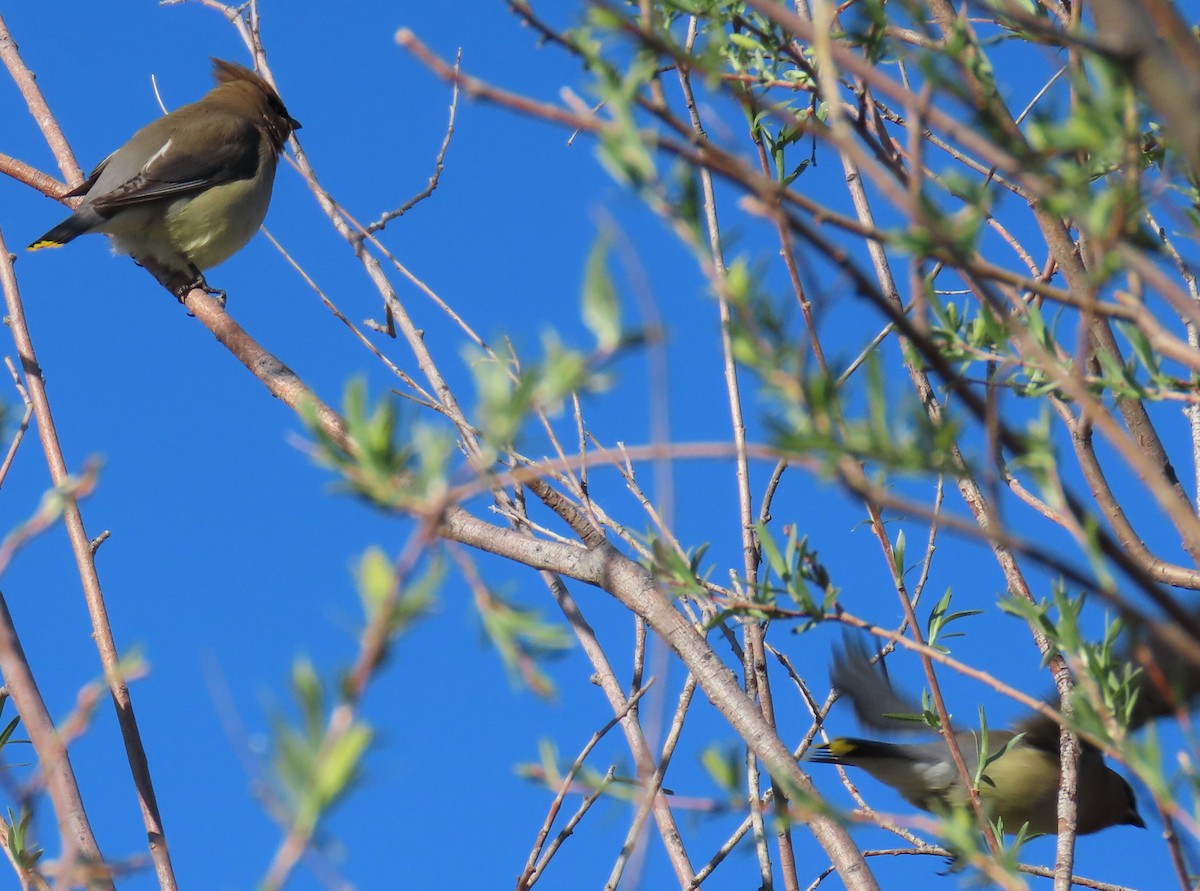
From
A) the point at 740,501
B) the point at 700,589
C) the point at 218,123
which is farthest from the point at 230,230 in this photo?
the point at 700,589

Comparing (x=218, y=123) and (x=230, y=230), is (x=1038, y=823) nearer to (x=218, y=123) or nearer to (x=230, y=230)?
(x=230, y=230)

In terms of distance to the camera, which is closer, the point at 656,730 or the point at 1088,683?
the point at 1088,683

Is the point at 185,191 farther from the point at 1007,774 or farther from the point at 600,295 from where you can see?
the point at 600,295

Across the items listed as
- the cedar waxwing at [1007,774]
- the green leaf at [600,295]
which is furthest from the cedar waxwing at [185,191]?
the green leaf at [600,295]

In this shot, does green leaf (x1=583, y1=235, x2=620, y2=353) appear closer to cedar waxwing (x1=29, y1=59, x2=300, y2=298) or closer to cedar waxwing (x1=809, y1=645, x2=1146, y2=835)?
cedar waxwing (x1=809, y1=645, x2=1146, y2=835)

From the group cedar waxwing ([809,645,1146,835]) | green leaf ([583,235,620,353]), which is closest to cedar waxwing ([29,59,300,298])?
cedar waxwing ([809,645,1146,835])

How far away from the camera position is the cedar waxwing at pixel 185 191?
20.3ft

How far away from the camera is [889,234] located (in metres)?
1.18

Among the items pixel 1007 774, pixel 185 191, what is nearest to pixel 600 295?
pixel 1007 774

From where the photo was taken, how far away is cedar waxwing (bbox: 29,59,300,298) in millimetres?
6195

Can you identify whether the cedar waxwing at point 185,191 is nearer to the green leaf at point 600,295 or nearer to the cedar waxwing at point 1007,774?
the cedar waxwing at point 1007,774

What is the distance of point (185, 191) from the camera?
6.56 m

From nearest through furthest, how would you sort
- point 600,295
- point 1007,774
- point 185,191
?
point 600,295
point 1007,774
point 185,191

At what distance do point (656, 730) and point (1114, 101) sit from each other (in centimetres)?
83
